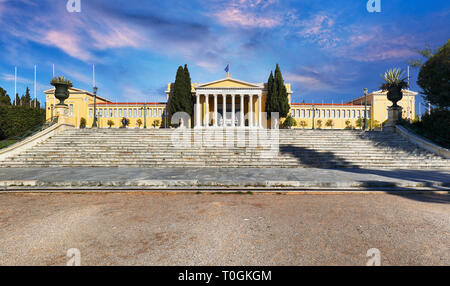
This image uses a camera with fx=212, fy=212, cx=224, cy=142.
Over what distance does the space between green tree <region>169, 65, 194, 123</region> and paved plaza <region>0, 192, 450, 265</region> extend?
111 ft

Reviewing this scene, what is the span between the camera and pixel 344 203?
5.83 metres

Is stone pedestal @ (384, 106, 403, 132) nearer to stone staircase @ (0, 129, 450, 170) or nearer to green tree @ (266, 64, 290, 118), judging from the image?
stone staircase @ (0, 129, 450, 170)

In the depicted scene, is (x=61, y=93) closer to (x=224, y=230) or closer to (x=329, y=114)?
(x=224, y=230)

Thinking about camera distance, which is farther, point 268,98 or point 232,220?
point 268,98

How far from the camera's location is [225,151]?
14.8 meters

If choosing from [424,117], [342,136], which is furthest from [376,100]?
[342,136]

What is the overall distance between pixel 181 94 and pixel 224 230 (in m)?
37.5

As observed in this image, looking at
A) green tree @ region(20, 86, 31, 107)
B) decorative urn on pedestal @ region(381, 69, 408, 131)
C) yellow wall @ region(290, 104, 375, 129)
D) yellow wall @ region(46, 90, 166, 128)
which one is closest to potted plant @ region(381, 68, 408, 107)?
decorative urn on pedestal @ region(381, 69, 408, 131)

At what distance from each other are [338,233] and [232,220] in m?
2.00

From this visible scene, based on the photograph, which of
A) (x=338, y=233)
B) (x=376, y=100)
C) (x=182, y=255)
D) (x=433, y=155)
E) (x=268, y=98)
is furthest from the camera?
(x=376, y=100)

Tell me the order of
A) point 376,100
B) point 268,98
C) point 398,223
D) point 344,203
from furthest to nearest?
point 376,100, point 268,98, point 344,203, point 398,223

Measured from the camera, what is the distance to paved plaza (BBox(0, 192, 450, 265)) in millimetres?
3027

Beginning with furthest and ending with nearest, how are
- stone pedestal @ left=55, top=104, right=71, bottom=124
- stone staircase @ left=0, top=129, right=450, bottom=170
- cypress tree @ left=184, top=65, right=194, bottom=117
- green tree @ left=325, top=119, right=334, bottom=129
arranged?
green tree @ left=325, top=119, right=334, bottom=129
cypress tree @ left=184, top=65, right=194, bottom=117
stone pedestal @ left=55, top=104, right=71, bottom=124
stone staircase @ left=0, top=129, right=450, bottom=170

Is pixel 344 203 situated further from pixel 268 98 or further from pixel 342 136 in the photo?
pixel 268 98
